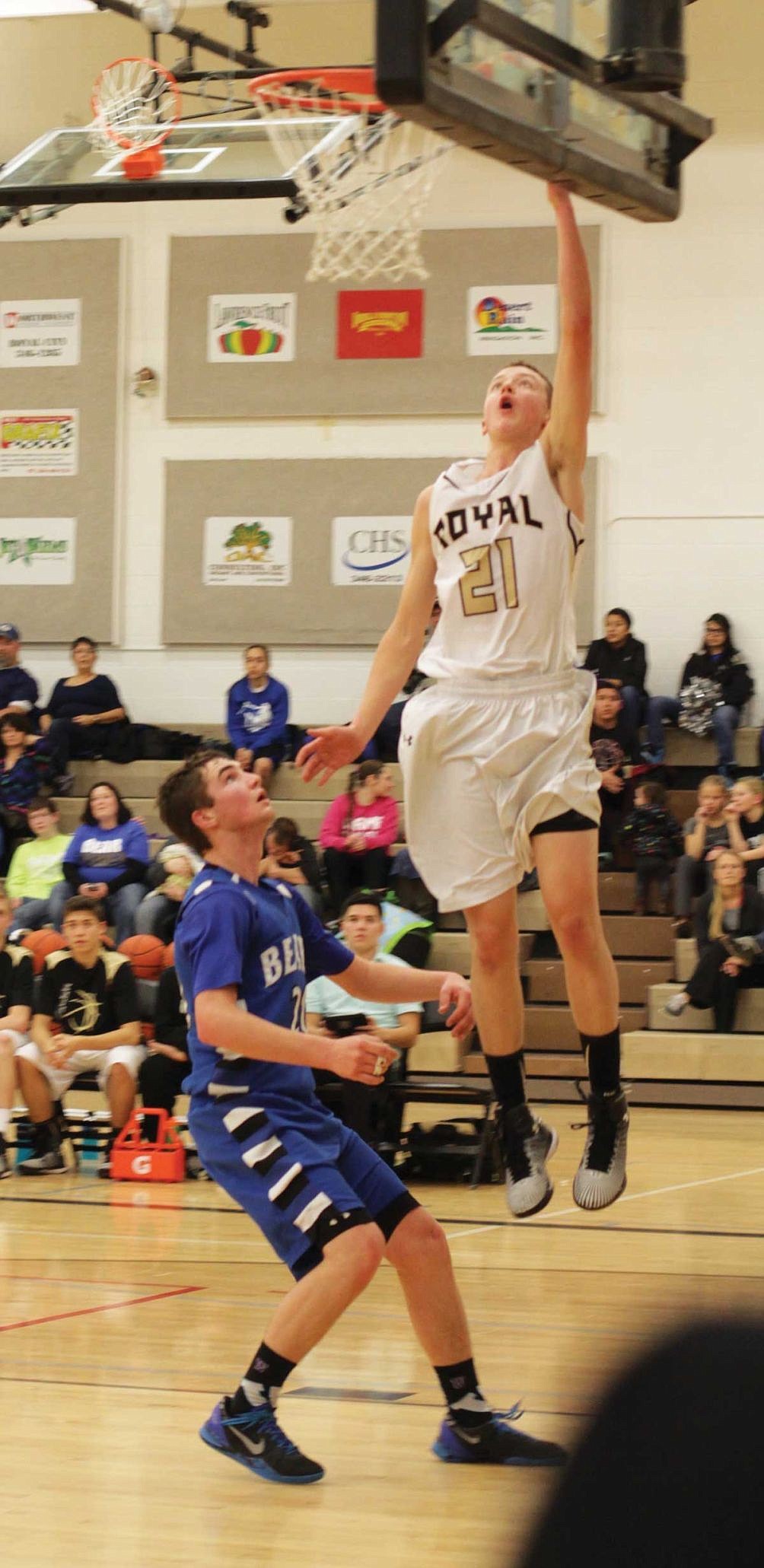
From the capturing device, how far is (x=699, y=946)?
40.3 feet

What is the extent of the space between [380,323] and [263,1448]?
13.7 m

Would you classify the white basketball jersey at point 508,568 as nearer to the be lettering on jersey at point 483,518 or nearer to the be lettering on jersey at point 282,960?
the be lettering on jersey at point 483,518

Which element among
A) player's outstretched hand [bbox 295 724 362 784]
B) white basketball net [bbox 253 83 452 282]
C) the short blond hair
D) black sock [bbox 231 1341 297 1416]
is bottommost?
black sock [bbox 231 1341 297 1416]

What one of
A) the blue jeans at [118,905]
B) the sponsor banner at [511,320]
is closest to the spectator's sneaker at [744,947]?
the blue jeans at [118,905]

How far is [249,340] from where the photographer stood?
16.9 m

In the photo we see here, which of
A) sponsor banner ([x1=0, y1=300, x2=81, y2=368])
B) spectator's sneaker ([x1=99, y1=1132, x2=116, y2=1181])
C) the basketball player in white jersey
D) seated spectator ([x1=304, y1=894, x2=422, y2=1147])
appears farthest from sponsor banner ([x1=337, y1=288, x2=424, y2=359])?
the basketball player in white jersey

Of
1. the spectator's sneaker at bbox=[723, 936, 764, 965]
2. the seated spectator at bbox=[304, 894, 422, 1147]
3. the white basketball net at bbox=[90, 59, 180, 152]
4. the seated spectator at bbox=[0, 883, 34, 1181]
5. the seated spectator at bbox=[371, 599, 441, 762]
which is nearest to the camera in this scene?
the seated spectator at bbox=[304, 894, 422, 1147]

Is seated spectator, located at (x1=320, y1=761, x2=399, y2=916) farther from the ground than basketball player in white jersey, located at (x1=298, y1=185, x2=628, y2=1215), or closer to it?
closer to it

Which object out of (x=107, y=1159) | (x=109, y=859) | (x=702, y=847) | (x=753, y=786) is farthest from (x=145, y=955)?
(x=753, y=786)

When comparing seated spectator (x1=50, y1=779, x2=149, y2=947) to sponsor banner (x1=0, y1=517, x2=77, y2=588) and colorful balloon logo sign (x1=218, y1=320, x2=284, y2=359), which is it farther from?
colorful balloon logo sign (x1=218, y1=320, x2=284, y2=359)

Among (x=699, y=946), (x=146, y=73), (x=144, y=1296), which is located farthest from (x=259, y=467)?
(x=144, y=1296)

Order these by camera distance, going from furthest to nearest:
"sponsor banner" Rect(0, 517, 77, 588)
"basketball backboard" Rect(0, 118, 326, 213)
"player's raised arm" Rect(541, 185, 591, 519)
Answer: "sponsor banner" Rect(0, 517, 77, 588)
"basketball backboard" Rect(0, 118, 326, 213)
"player's raised arm" Rect(541, 185, 591, 519)

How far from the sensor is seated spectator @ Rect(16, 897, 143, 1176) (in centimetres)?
955

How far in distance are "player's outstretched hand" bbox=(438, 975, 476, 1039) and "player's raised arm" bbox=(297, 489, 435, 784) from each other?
758 mm
